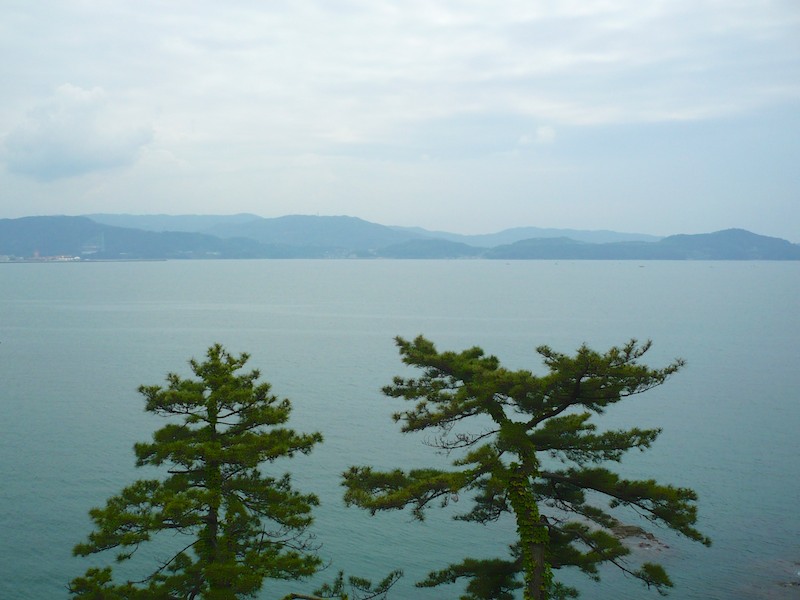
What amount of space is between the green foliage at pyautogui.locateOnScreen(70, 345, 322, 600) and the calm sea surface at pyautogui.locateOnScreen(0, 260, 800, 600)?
11.8 meters

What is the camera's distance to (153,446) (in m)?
15.7

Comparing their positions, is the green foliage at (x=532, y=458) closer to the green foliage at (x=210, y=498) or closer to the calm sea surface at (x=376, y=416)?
the green foliage at (x=210, y=498)

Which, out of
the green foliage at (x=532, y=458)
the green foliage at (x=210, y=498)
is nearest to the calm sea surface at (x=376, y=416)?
the green foliage at (x=532, y=458)

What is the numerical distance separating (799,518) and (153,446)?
29032mm

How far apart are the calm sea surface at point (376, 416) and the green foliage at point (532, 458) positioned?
11560 mm

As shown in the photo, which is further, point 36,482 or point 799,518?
point 36,482

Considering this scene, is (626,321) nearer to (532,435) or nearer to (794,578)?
(794,578)

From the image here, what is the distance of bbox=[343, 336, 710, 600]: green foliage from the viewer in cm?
1505

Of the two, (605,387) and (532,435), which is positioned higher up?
(605,387)

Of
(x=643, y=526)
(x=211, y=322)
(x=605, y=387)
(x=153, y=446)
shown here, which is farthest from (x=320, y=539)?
(x=211, y=322)

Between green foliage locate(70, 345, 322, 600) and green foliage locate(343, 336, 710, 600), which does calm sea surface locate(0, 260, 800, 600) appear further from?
green foliage locate(70, 345, 322, 600)

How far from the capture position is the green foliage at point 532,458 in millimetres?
15055

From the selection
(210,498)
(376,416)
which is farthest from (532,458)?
(376,416)

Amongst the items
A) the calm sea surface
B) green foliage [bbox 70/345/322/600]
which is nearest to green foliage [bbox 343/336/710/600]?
green foliage [bbox 70/345/322/600]
